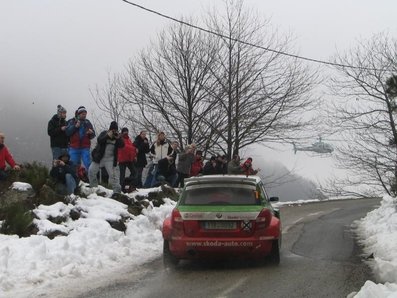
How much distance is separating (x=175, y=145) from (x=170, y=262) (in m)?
8.24

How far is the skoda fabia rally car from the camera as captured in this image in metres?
8.05

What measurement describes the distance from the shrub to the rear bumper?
117 inches

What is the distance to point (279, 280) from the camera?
7.34 meters

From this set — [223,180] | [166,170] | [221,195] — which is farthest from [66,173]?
[166,170]

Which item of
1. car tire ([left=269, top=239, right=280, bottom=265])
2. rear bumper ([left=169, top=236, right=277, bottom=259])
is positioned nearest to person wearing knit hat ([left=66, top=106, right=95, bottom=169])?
rear bumper ([left=169, top=236, right=277, bottom=259])

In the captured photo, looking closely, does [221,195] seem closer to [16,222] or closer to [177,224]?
[177,224]

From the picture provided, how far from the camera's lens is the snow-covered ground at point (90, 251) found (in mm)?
6824

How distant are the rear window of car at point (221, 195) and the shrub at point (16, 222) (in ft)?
9.89

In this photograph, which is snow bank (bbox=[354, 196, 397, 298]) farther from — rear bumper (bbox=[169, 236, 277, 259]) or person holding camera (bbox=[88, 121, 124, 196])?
person holding camera (bbox=[88, 121, 124, 196])

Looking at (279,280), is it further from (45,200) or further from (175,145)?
(175,145)

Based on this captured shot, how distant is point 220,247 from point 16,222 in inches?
151

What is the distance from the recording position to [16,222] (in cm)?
923

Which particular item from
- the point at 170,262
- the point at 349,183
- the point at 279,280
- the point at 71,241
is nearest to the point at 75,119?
the point at 71,241

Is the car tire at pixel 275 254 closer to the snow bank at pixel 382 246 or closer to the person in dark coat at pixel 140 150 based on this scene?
the snow bank at pixel 382 246
